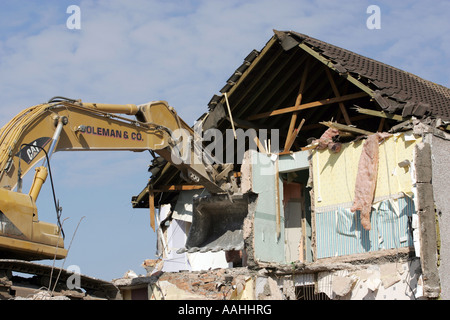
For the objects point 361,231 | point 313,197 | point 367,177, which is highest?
point 367,177

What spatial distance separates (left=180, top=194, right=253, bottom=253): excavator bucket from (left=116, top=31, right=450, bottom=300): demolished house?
0.04 metres

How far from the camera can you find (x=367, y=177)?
15.2m

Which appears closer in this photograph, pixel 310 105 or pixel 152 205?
pixel 310 105

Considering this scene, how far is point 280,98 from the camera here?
1920 centimetres

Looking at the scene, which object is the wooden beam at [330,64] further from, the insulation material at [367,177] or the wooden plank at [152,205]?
the wooden plank at [152,205]

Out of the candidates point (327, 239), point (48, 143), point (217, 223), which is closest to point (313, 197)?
point (327, 239)

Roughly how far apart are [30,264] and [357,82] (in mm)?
8237

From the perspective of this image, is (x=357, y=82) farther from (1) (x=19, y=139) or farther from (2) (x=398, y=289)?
(1) (x=19, y=139)

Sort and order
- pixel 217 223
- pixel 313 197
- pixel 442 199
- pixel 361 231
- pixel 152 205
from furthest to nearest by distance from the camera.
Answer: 1. pixel 152 205
2. pixel 217 223
3. pixel 313 197
4. pixel 361 231
5. pixel 442 199

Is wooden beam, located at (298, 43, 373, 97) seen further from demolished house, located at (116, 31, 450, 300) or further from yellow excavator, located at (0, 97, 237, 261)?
yellow excavator, located at (0, 97, 237, 261)

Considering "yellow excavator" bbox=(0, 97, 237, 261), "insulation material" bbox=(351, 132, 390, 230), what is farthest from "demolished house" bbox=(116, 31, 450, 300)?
"yellow excavator" bbox=(0, 97, 237, 261)

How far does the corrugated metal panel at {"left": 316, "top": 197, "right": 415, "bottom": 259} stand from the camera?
1440 centimetres

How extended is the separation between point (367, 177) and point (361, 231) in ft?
3.88

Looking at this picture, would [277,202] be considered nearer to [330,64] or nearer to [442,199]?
[330,64]
